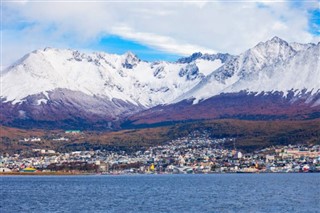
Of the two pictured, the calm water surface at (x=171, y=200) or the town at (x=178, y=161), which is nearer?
the calm water surface at (x=171, y=200)

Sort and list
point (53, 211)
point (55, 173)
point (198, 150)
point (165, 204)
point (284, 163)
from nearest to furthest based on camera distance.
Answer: point (53, 211) → point (165, 204) → point (284, 163) → point (55, 173) → point (198, 150)

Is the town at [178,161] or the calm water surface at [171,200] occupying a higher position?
the town at [178,161]

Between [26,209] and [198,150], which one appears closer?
[26,209]

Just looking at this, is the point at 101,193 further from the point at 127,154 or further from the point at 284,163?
the point at 127,154

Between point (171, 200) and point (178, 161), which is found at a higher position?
point (178, 161)

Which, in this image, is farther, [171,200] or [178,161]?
[178,161]

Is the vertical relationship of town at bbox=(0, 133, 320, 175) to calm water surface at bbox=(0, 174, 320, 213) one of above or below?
above

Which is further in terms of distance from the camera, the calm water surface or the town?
the town

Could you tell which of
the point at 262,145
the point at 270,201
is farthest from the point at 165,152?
the point at 270,201
